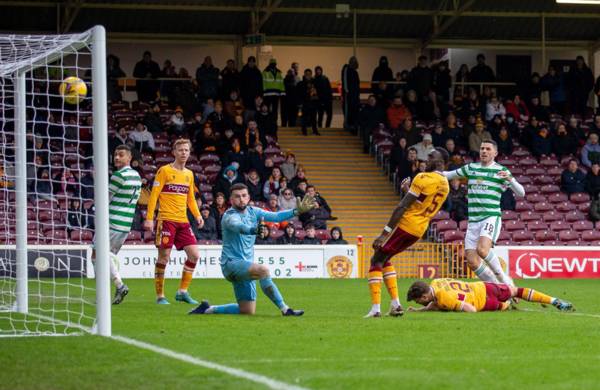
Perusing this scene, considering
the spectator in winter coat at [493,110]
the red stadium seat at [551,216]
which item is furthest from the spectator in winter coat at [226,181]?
the spectator in winter coat at [493,110]

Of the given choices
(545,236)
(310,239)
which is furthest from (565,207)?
(310,239)

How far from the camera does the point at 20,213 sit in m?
13.9

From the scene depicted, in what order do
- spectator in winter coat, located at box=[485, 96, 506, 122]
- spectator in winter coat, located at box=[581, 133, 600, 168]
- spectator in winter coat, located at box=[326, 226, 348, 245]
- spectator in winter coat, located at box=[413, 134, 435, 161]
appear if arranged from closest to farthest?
spectator in winter coat, located at box=[326, 226, 348, 245] < spectator in winter coat, located at box=[413, 134, 435, 161] < spectator in winter coat, located at box=[581, 133, 600, 168] < spectator in winter coat, located at box=[485, 96, 506, 122]

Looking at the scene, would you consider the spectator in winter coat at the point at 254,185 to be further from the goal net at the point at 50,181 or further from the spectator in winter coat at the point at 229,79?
the goal net at the point at 50,181

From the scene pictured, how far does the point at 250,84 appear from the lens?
3319cm

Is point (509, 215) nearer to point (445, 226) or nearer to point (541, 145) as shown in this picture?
point (445, 226)

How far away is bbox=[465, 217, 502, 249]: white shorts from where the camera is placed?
1571cm

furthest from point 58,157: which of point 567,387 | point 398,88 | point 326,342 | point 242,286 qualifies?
point 567,387

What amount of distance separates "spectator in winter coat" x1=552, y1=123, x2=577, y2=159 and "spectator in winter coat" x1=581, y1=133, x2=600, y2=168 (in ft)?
1.53

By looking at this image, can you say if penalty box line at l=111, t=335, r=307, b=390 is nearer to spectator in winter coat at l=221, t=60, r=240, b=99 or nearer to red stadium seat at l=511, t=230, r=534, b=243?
red stadium seat at l=511, t=230, r=534, b=243

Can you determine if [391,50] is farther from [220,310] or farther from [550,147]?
[220,310]

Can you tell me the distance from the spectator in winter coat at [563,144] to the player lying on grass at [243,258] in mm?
22492

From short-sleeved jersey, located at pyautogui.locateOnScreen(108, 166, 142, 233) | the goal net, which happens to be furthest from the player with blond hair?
the goal net

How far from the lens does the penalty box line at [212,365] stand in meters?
7.53
